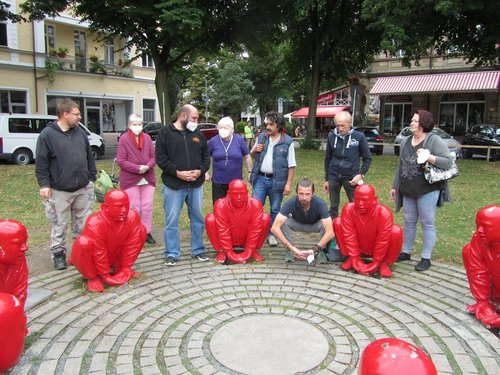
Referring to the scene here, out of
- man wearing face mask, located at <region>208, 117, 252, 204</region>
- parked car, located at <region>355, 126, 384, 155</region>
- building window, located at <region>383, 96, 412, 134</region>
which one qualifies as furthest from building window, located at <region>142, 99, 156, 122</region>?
man wearing face mask, located at <region>208, 117, 252, 204</region>

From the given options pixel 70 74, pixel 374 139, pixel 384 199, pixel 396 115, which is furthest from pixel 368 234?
pixel 396 115

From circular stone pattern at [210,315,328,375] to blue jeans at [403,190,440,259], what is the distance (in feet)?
6.90

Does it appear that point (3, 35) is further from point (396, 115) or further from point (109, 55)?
point (396, 115)

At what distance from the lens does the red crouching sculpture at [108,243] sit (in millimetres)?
4531

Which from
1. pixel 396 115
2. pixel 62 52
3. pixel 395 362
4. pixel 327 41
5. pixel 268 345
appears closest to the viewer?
pixel 395 362

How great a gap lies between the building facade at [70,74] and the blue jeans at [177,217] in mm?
17493

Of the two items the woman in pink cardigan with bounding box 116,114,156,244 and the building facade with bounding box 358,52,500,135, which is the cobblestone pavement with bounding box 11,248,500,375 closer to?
the woman in pink cardigan with bounding box 116,114,156,244

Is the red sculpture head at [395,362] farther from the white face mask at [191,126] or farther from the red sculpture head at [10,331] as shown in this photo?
the white face mask at [191,126]

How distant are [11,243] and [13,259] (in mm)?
135

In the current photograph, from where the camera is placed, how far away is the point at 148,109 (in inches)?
1368

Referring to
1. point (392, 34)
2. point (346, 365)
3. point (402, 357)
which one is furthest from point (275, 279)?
point (392, 34)

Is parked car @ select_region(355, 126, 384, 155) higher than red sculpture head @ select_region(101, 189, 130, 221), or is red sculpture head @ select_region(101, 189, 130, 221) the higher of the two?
parked car @ select_region(355, 126, 384, 155)

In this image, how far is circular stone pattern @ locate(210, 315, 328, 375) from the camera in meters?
3.28

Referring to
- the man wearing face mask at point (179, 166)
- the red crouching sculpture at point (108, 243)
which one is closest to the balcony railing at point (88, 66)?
the man wearing face mask at point (179, 166)
